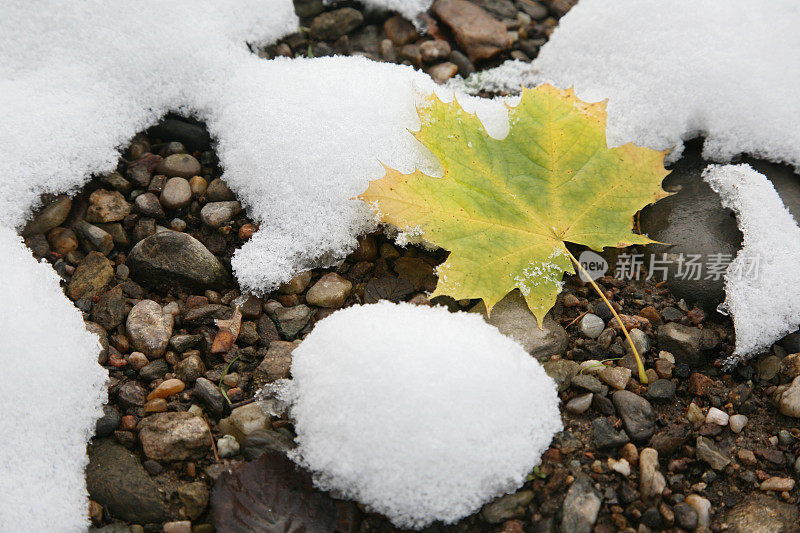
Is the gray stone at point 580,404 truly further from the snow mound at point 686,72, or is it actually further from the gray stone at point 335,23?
the gray stone at point 335,23

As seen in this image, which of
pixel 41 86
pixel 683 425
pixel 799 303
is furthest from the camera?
pixel 41 86

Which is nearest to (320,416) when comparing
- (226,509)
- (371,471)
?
(371,471)

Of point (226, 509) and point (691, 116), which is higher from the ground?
point (691, 116)

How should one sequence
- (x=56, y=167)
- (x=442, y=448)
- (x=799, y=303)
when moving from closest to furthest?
(x=442, y=448), (x=799, y=303), (x=56, y=167)

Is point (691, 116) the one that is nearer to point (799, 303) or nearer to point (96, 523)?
point (799, 303)

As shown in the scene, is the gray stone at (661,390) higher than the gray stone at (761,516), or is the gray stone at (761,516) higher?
the gray stone at (661,390)

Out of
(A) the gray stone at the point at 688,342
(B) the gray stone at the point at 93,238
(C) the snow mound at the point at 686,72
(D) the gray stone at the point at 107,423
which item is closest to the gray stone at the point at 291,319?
(D) the gray stone at the point at 107,423
